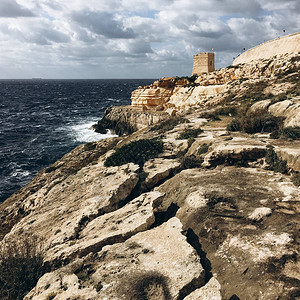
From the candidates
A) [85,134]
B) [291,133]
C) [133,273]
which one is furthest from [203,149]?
[85,134]

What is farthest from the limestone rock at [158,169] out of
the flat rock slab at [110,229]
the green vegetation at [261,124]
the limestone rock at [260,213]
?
the green vegetation at [261,124]

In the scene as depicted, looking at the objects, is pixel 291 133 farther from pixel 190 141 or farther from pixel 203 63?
pixel 203 63

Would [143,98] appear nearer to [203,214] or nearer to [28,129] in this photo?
[28,129]

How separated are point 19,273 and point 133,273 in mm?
3754

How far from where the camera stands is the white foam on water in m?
43.6

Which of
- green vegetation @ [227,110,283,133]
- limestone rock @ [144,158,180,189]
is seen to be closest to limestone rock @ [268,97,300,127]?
green vegetation @ [227,110,283,133]

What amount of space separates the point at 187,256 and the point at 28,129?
5363 cm

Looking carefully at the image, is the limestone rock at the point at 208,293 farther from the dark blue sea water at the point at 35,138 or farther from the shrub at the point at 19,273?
the dark blue sea water at the point at 35,138

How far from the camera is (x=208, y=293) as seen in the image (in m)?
5.32

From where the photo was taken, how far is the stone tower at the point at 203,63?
2388 inches

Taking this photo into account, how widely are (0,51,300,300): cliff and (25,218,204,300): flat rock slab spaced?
0.09 ft

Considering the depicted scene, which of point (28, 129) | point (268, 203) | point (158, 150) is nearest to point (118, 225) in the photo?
point (268, 203)

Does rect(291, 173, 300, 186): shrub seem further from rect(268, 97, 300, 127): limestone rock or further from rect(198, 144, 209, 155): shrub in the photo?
rect(268, 97, 300, 127): limestone rock

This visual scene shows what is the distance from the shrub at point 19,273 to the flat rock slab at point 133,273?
938 mm
